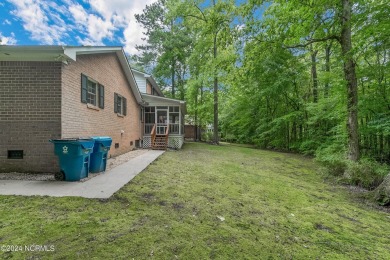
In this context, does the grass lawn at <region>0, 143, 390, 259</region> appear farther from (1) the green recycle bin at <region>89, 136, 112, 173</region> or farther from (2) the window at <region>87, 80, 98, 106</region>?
(2) the window at <region>87, 80, 98, 106</region>

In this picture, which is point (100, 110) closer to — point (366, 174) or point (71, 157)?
point (71, 157)

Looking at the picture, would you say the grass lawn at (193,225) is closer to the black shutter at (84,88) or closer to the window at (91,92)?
the black shutter at (84,88)

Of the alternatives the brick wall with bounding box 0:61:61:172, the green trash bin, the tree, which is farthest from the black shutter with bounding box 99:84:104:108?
the tree

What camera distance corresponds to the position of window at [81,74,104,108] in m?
7.05

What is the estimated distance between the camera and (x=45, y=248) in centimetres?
235

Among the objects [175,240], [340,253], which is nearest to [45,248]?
[175,240]

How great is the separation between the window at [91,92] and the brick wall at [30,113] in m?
1.26

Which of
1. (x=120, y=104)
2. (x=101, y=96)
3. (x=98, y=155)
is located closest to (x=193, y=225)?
(x=98, y=155)

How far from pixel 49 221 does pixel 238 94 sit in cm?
1990

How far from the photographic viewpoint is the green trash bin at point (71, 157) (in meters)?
4.98

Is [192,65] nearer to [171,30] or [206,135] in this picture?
[171,30]

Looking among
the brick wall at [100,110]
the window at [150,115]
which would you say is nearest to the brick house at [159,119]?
the window at [150,115]

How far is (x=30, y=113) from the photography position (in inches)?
225

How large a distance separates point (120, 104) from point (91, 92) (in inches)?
132
